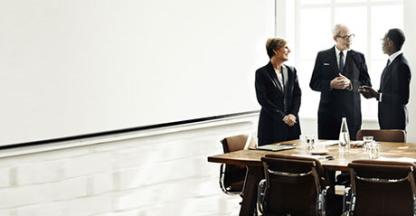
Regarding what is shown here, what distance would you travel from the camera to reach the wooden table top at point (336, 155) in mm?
6160

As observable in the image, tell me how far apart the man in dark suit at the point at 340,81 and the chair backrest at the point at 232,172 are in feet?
6.13

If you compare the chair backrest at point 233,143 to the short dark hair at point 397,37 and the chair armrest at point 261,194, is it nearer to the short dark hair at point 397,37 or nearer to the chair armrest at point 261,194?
the chair armrest at point 261,194

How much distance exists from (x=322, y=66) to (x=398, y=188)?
349cm

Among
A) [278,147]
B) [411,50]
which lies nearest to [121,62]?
[278,147]

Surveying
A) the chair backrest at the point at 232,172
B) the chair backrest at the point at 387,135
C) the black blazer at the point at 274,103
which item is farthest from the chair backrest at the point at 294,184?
the black blazer at the point at 274,103

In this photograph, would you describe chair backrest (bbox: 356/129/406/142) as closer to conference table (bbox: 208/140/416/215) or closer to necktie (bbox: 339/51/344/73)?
conference table (bbox: 208/140/416/215)

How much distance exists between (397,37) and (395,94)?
2.09 ft

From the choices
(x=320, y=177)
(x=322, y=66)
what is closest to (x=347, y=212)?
(x=320, y=177)

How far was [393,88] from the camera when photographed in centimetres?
890

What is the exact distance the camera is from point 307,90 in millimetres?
10391

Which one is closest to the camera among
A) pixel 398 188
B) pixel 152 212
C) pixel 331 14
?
pixel 398 188

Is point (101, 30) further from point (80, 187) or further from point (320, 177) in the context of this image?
point (320, 177)

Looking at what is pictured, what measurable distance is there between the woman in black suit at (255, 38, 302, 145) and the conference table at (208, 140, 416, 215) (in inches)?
49.1

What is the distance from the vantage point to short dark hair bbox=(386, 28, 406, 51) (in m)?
8.98
